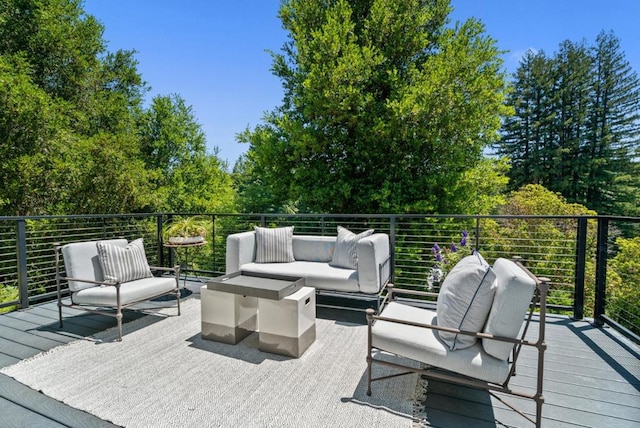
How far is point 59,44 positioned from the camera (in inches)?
382

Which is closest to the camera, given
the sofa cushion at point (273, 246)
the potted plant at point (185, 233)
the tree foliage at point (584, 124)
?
the sofa cushion at point (273, 246)

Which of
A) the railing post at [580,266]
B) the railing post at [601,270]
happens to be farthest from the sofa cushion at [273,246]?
the railing post at [601,270]

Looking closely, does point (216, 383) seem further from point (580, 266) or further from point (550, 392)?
point (580, 266)

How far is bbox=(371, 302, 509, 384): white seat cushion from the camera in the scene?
Answer: 1.70 metres

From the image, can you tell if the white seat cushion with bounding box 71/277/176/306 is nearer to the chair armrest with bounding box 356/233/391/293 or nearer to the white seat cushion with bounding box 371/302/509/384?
the chair armrest with bounding box 356/233/391/293

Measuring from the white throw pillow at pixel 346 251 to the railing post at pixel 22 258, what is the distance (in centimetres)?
324

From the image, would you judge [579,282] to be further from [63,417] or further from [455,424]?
[63,417]

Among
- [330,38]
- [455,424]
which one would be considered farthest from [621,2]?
[455,424]

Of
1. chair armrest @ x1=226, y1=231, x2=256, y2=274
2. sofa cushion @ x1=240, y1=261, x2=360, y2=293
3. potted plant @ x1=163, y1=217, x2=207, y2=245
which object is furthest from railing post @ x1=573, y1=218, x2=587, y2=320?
potted plant @ x1=163, y1=217, x2=207, y2=245

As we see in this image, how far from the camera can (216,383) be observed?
2.11m

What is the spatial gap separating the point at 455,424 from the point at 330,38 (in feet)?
23.9

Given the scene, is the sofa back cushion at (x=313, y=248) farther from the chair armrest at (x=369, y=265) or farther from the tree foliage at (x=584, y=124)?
the tree foliage at (x=584, y=124)

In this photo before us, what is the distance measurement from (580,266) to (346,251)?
7.38 feet

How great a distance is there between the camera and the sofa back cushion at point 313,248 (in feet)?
12.9
